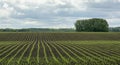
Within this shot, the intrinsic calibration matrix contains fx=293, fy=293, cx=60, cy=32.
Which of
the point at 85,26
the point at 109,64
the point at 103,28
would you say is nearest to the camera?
the point at 109,64

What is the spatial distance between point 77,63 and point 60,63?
4.91ft

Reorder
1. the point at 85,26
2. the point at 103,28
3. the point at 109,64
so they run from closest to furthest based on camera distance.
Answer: the point at 109,64
the point at 103,28
the point at 85,26

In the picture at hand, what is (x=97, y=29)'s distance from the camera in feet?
519

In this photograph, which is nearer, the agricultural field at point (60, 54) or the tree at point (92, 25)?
the agricultural field at point (60, 54)

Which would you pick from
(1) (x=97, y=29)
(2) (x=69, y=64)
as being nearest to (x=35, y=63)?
(2) (x=69, y=64)

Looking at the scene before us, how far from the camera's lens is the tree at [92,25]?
158538mm

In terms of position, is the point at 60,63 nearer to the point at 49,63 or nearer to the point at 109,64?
the point at 49,63

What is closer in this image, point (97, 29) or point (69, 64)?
point (69, 64)

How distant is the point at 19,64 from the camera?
2517 centimetres

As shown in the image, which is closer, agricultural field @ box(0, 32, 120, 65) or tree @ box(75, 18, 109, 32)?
agricultural field @ box(0, 32, 120, 65)

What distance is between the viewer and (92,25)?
164000mm

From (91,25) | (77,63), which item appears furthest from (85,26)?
(77,63)

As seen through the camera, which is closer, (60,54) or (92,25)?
(60,54)

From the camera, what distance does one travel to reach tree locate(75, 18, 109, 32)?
520 ft
